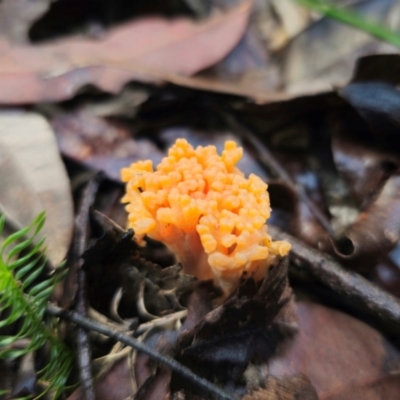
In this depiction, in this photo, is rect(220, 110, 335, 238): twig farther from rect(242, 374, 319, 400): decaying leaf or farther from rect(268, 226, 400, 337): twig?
rect(242, 374, 319, 400): decaying leaf

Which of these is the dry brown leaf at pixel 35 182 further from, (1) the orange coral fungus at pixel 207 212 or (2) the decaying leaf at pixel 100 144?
(1) the orange coral fungus at pixel 207 212

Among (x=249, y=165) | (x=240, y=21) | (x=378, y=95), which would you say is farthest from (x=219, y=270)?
(x=240, y=21)

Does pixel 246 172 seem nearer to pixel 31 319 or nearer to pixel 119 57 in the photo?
pixel 119 57

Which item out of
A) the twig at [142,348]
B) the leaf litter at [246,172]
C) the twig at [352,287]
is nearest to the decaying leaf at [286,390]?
the leaf litter at [246,172]

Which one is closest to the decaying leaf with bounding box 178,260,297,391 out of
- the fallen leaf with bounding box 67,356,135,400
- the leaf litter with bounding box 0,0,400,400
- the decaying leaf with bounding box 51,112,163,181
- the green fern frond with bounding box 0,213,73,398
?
the leaf litter with bounding box 0,0,400,400

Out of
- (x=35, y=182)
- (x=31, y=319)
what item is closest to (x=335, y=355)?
(x=31, y=319)

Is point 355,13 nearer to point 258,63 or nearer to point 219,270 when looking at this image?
point 258,63

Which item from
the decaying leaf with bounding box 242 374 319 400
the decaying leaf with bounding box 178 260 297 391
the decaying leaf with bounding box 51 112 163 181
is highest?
the decaying leaf with bounding box 178 260 297 391
